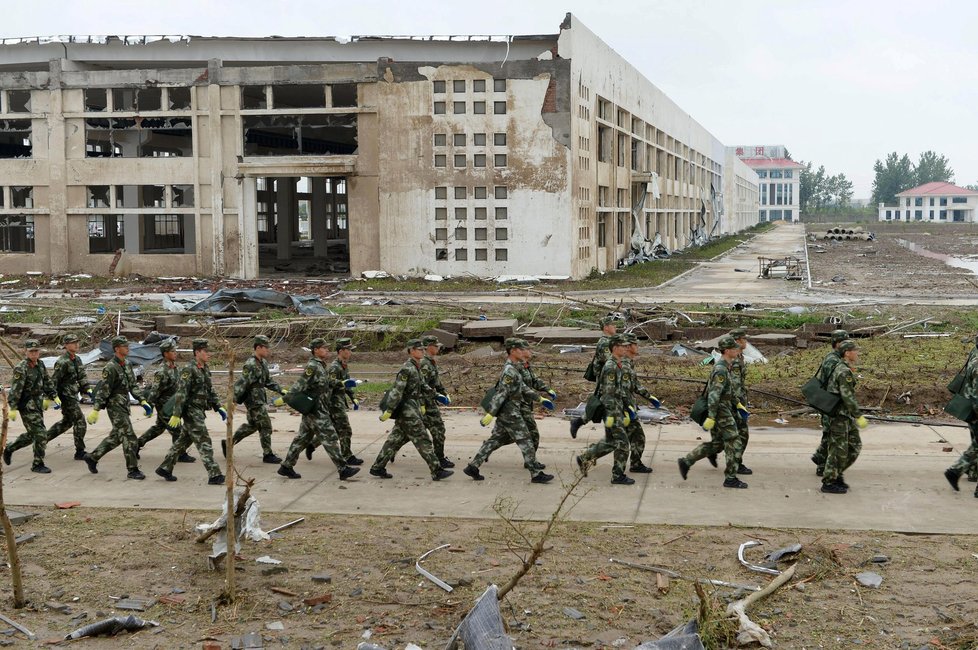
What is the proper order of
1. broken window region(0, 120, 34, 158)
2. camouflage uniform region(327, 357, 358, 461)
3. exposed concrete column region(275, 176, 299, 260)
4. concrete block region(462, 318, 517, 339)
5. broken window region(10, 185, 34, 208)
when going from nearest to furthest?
1. camouflage uniform region(327, 357, 358, 461)
2. concrete block region(462, 318, 517, 339)
3. broken window region(10, 185, 34, 208)
4. broken window region(0, 120, 34, 158)
5. exposed concrete column region(275, 176, 299, 260)

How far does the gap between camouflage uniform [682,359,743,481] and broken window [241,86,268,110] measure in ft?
109

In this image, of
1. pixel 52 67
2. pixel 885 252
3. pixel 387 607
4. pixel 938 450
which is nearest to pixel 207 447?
pixel 387 607

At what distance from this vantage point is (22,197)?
46688mm

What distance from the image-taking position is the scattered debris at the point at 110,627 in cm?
826

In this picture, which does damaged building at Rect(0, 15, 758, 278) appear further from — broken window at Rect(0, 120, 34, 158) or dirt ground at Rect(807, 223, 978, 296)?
dirt ground at Rect(807, 223, 978, 296)

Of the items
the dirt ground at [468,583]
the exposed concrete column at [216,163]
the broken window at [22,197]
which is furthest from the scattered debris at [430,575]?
the broken window at [22,197]

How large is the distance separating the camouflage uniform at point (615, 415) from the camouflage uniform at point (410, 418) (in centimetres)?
185

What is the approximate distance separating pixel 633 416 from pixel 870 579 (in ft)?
13.7

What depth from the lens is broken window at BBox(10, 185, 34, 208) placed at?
4475 cm

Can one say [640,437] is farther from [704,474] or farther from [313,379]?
[313,379]

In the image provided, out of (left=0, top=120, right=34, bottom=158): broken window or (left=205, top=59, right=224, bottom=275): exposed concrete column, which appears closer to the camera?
(left=205, top=59, right=224, bottom=275): exposed concrete column

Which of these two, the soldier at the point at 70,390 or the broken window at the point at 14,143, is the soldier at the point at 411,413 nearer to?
the soldier at the point at 70,390

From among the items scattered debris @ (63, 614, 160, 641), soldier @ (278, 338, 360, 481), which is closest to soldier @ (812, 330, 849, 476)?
soldier @ (278, 338, 360, 481)

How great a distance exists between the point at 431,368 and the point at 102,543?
4368 mm
